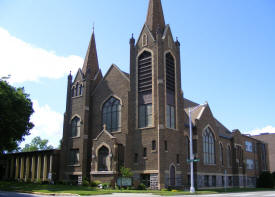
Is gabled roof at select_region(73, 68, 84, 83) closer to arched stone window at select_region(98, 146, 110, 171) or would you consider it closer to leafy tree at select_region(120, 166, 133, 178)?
arched stone window at select_region(98, 146, 110, 171)

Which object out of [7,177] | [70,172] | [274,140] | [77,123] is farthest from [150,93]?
[274,140]

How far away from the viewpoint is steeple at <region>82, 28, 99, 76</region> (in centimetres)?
4891

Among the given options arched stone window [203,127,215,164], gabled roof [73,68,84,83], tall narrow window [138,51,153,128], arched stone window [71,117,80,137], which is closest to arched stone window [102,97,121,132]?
tall narrow window [138,51,153,128]

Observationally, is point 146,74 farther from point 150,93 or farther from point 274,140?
point 274,140

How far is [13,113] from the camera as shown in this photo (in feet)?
123

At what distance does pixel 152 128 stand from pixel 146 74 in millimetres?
7084

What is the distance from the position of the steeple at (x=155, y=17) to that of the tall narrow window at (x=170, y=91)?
418 centimetres

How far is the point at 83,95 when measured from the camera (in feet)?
149

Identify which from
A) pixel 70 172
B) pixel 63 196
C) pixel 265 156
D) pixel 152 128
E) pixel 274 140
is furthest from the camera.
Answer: pixel 274 140

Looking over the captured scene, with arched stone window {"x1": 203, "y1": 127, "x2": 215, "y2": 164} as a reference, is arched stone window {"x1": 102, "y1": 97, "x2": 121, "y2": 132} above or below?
above

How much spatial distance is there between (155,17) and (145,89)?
10782mm

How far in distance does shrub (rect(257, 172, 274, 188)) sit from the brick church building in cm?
845

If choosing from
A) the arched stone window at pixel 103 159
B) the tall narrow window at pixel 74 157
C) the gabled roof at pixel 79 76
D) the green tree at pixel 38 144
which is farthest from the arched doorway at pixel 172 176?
the green tree at pixel 38 144

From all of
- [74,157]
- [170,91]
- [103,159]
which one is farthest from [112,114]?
[170,91]
